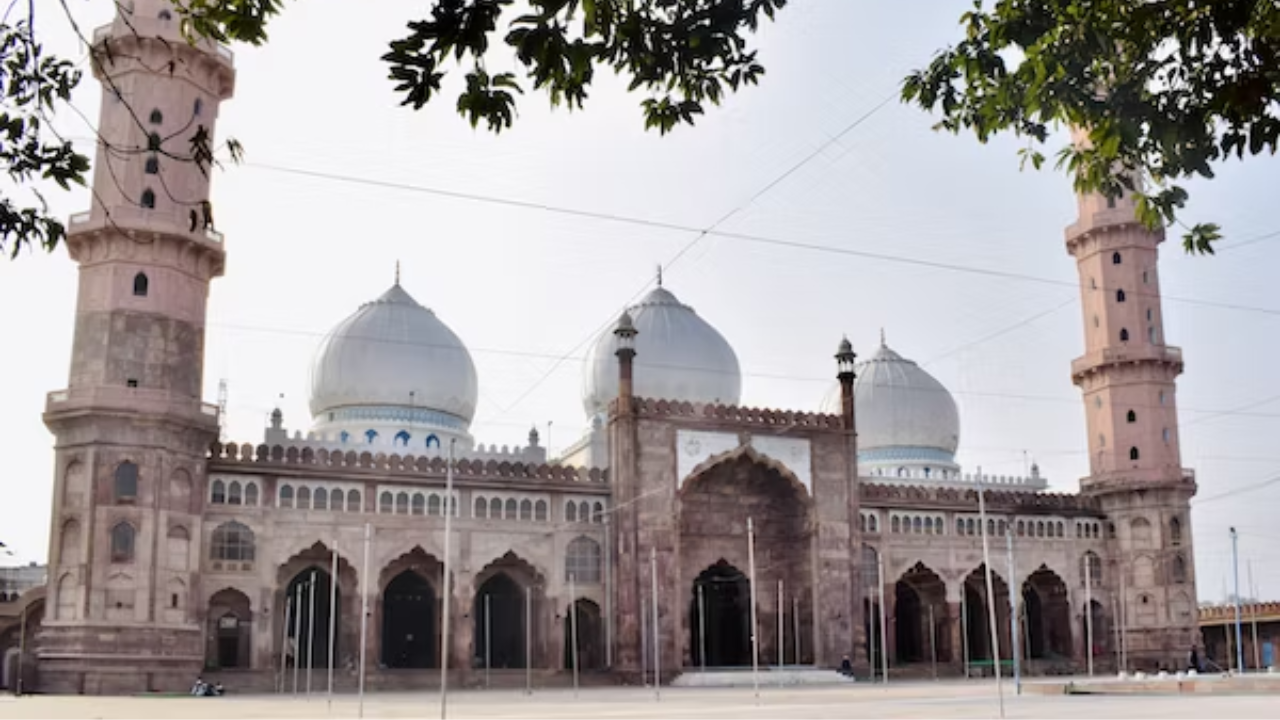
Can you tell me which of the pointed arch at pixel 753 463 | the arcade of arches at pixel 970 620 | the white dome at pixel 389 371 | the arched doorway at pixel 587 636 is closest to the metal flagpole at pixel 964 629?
the arcade of arches at pixel 970 620

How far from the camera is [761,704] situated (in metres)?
21.5

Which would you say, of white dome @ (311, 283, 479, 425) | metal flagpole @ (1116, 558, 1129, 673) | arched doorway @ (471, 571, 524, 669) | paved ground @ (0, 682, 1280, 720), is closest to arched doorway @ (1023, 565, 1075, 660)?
metal flagpole @ (1116, 558, 1129, 673)

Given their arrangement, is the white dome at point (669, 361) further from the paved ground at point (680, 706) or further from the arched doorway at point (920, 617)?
the paved ground at point (680, 706)

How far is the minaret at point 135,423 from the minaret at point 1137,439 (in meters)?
27.1

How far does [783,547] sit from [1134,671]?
12020 mm

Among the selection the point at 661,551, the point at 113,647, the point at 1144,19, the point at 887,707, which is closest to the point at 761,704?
the point at 887,707

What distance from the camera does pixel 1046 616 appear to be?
4162 cm

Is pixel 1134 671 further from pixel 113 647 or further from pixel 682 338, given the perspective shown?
pixel 113 647

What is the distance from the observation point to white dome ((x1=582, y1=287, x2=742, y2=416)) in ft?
135

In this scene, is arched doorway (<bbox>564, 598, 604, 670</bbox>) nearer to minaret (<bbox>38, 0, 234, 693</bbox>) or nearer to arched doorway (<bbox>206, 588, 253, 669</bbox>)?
arched doorway (<bbox>206, 588, 253, 669</bbox>)

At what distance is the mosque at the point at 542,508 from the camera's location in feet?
92.9

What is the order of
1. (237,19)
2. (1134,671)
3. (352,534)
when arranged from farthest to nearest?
(1134,671) < (352,534) < (237,19)

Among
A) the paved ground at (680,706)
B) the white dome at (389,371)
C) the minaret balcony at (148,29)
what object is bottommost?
the paved ground at (680,706)

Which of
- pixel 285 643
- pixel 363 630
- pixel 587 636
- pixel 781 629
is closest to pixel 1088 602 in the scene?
pixel 781 629
